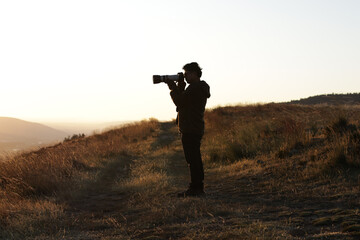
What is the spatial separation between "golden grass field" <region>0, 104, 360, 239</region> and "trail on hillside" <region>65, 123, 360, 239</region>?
0.01 meters

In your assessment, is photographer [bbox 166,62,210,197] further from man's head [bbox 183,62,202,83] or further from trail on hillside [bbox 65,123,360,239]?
trail on hillside [bbox 65,123,360,239]

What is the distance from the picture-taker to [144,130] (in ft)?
72.7

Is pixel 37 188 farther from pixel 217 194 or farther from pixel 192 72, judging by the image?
pixel 192 72

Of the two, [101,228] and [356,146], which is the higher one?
[356,146]

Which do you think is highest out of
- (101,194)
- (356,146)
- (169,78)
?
(169,78)

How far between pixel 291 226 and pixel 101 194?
4.11 metres

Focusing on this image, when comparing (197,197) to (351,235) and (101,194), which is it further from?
(351,235)

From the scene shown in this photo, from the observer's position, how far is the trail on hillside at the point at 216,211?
351 cm

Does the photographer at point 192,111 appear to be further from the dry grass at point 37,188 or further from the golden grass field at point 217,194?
the dry grass at point 37,188

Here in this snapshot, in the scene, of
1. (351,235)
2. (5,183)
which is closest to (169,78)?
(351,235)

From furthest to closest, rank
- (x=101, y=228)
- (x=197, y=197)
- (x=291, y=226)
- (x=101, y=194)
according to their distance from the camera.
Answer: (x=101, y=194)
(x=197, y=197)
(x=101, y=228)
(x=291, y=226)

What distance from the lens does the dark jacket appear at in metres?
5.46

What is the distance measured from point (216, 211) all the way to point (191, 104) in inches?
72.7

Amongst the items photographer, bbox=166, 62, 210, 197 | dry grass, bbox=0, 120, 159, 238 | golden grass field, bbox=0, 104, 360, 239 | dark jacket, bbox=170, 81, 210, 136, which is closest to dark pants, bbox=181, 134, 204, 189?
photographer, bbox=166, 62, 210, 197
